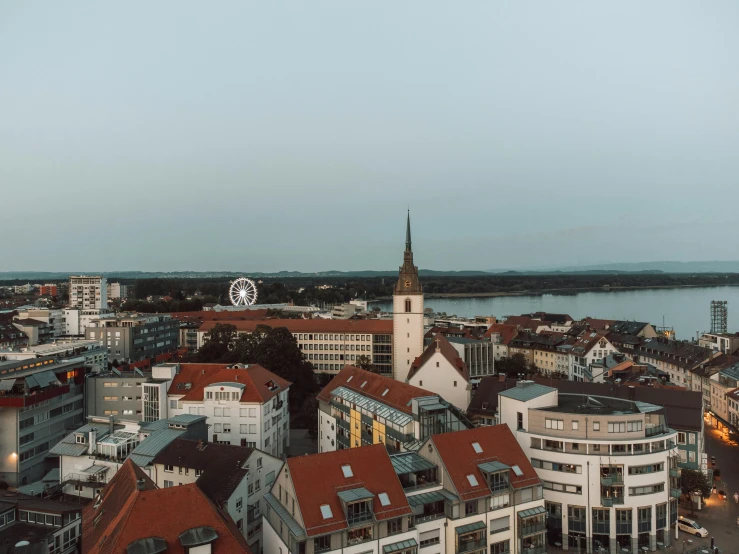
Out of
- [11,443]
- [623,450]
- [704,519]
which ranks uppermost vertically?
[623,450]

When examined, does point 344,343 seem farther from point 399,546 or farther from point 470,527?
point 399,546

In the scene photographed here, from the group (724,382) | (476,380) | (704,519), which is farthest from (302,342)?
(704,519)

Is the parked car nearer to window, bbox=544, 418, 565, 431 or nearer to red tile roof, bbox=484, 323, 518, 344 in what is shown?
window, bbox=544, 418, 565, 431

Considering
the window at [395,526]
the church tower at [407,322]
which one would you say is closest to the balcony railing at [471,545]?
the window at [395,526]

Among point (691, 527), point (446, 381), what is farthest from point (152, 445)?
point (691, 527)

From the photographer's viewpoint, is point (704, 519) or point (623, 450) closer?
point (623, 450)

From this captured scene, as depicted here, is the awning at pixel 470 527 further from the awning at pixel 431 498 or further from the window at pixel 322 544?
the window at pixel 322 544

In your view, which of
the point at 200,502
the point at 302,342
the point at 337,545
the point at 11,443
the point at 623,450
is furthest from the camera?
the point at 302,342

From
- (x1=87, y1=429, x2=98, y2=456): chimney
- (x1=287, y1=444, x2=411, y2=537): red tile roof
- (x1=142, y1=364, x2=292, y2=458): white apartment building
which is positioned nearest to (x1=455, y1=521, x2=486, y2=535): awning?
(x1=287, y1=444, x2=411, y2=537): red tile roof

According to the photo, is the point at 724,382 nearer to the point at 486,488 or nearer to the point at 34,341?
the point at 486,488
